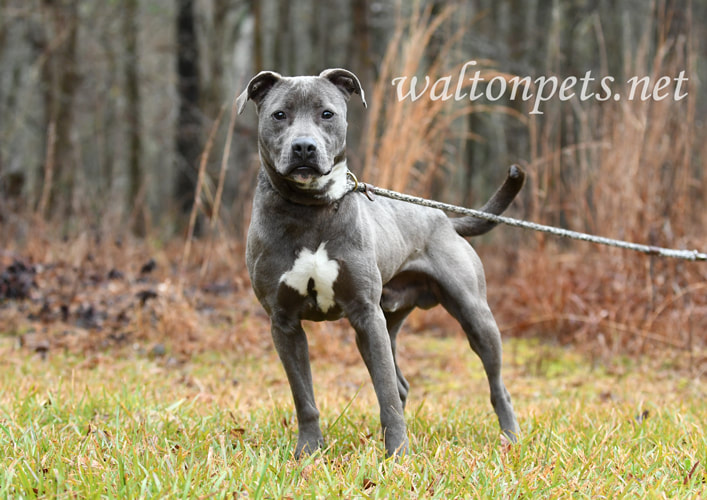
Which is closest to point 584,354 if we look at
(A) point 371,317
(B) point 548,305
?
(B) point 548,305

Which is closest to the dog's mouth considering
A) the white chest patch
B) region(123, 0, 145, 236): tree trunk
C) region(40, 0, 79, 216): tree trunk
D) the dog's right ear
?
the white chest patch

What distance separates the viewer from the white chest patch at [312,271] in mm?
3006

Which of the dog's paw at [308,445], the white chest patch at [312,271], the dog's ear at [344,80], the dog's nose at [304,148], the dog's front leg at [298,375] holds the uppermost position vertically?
the dog's ear at [344,80]

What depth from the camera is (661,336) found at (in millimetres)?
5887

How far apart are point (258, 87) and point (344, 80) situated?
39cm

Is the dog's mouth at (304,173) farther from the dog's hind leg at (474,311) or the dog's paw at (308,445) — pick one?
the dog's paw at (308,445)

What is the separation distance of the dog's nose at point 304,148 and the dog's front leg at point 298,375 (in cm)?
76

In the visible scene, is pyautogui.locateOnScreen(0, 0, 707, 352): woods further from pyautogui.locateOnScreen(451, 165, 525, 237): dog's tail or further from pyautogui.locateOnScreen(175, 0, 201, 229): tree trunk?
pyautogui.locateOnScreen(451, 165, 525, 237): dog's tail

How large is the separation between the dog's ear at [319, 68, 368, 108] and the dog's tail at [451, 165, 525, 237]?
98 centimetres

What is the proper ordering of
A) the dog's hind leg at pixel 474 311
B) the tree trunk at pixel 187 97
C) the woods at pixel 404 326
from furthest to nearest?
the tree trunk at pixel 187 97
the dog's hind leg at pixel 474 311
the woods at pixel 404 326

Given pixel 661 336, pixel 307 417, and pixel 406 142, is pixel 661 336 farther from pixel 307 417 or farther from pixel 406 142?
pixel 307 417

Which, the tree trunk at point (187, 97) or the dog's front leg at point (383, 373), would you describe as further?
the tree trunk at point (187, 97)

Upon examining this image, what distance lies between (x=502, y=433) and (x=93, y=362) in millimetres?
3201

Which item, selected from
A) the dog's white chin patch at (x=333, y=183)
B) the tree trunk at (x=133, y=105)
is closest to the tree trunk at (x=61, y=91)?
the tree trunk at (x=133, y=105)
